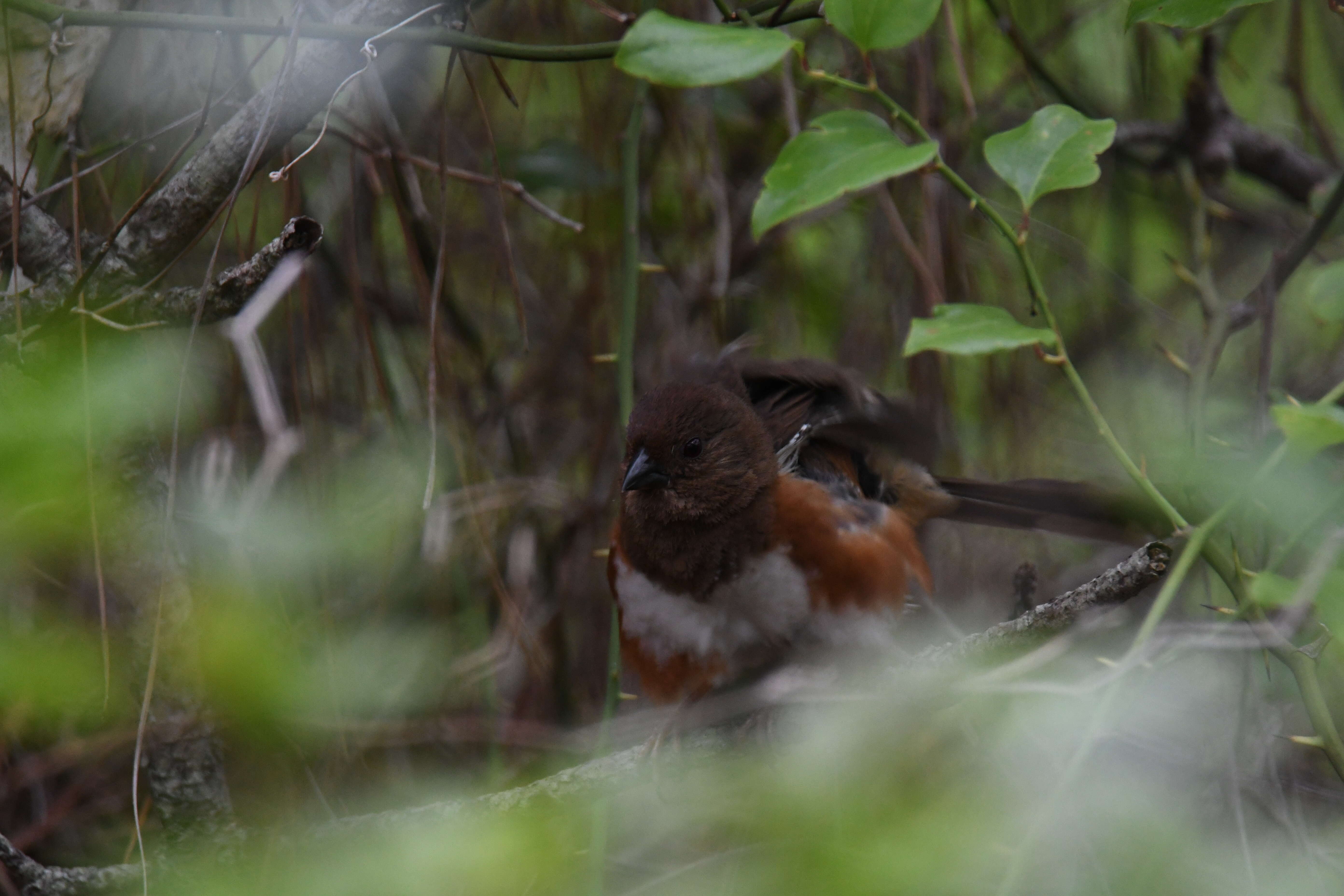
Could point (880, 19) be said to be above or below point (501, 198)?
above

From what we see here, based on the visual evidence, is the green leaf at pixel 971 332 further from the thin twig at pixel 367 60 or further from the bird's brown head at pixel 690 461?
the bird's brown head at pixel 690 461

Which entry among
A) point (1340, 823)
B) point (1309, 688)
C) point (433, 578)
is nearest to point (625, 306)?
point (433, 578)

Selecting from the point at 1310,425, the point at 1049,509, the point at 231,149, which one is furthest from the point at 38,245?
the point at 1049,509

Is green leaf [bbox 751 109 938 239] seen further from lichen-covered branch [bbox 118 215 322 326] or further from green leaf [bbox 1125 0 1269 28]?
lichen-covered branch [bbox 118 215 322 326]

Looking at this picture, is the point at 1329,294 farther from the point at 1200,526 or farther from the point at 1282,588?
the point at 1282,588

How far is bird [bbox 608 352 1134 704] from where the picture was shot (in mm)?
2115

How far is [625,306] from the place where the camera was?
1.98 m

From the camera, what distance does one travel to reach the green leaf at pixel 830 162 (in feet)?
3.75

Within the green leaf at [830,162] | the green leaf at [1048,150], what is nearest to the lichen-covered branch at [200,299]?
the green leaf at [830,162]

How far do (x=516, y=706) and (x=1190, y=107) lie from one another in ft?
6.77

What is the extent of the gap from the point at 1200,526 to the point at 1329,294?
0.29 meters

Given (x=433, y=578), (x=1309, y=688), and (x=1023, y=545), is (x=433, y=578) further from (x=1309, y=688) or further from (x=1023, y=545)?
(x=1309, y=688)

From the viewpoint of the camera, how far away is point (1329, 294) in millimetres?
1266

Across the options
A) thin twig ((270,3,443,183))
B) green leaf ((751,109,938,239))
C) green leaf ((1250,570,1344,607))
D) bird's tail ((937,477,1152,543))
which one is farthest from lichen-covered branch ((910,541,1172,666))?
thin twig ((270,3,443,183))
